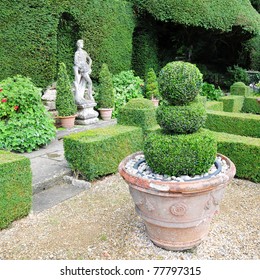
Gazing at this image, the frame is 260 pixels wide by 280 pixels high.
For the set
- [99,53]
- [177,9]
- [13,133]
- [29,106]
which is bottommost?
[13,133]

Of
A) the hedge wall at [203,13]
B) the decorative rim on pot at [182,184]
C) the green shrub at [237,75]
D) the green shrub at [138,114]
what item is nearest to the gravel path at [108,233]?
the decorative rim on pot at [182,184]

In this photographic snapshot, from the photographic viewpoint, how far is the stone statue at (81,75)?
29.2 ft

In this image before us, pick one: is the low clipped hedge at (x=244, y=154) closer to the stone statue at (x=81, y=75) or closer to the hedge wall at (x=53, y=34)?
the stone statue at (x=81, y=75)

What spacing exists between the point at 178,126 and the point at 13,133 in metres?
4.19

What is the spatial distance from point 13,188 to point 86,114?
5.37m

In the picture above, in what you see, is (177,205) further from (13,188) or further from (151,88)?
(151,88)

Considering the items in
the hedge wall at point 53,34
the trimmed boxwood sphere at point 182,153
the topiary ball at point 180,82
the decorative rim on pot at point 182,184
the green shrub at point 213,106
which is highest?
the hedge wall at point 53,34

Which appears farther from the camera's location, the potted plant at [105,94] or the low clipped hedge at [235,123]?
the potted plant at [105,94]

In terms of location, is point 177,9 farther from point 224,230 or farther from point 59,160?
point 224,230

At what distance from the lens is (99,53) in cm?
1058

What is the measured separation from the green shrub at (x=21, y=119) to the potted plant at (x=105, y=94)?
3328 mm

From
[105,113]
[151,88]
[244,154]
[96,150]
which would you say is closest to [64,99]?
[105,113]

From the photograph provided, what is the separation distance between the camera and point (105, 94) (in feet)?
31.5
